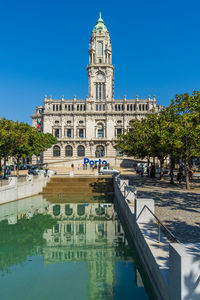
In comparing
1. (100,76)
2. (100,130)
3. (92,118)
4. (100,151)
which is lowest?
(100,151)

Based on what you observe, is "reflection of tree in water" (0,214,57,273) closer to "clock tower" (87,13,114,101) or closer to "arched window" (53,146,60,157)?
"arched window" (53,146,60,157)

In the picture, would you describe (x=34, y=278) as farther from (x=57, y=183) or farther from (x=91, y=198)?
(x=57, y=183)

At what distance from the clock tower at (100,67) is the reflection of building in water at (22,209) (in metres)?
56.6

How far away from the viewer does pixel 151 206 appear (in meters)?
12.4

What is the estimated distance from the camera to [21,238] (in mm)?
17531

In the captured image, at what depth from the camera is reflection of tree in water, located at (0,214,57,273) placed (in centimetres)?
1402

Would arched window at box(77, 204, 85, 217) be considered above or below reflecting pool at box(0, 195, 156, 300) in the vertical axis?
A: above

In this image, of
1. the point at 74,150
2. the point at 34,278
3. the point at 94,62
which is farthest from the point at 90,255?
the point at 94,62

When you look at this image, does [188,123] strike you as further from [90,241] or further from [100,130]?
[100,130]

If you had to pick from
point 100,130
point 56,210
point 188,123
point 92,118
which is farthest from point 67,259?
point 100,130

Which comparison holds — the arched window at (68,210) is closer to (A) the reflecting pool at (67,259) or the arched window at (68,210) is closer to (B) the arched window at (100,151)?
(A) the reflecting pool at (67,259)

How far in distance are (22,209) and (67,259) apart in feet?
46.4

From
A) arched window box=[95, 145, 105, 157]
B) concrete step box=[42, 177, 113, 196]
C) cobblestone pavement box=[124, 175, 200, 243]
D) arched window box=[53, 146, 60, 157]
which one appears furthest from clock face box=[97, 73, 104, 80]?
cobblestone pavement box=[124, 175, 200, 243]

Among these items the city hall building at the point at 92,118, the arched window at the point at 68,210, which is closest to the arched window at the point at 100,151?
the city hall building at the point at 92,118
